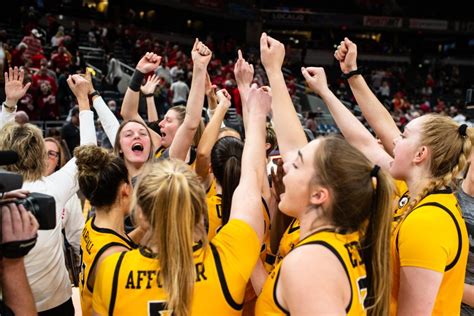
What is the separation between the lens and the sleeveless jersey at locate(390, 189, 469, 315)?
5.18 feet

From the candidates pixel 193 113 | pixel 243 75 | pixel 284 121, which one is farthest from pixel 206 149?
pixel 284 121

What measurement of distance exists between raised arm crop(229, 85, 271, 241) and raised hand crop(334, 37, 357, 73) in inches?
23.1

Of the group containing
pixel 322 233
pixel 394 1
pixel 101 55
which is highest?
pixel 394 1

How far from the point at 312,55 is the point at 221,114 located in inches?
925

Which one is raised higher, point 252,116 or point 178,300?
point 252,116

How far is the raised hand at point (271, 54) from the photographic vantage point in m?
1.92

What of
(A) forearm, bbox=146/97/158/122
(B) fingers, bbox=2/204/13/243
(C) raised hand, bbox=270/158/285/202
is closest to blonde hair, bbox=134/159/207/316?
(B) fingers, bbox=2/204/13/243

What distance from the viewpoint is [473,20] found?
86.6 ft

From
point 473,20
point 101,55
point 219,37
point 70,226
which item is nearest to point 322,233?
point 70,226

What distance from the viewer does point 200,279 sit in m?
1.45

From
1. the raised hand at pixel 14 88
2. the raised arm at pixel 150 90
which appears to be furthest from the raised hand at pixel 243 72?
the raised arm at pixel 150 90

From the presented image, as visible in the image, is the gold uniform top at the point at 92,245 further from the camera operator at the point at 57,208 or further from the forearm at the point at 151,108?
the forearm at the point at 151,108

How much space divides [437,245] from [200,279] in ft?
2.41

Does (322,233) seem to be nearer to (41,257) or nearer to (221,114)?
(221,114)
